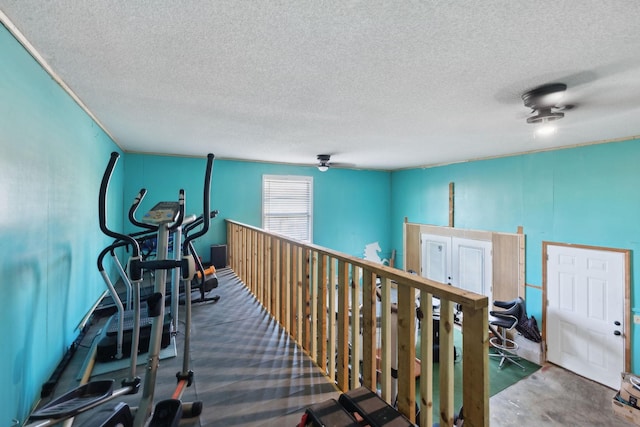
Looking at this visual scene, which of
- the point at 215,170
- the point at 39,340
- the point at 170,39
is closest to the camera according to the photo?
the point at 170,39

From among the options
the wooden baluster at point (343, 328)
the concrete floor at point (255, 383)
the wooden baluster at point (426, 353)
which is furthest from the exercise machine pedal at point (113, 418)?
the wooden baluster at point (426, 353)

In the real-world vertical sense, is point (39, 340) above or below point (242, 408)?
above

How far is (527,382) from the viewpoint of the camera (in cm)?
414

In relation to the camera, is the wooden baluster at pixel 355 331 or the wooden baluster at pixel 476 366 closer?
the wooden baluster at pixel 476 366

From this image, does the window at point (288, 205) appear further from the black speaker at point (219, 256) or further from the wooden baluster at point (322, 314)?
the wooden baluster at point (322, 314)

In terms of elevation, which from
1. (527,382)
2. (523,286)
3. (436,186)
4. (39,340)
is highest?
(436,186)

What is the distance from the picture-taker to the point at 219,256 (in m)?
4.89

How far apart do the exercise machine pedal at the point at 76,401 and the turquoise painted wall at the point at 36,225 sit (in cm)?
27

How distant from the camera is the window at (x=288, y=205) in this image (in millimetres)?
5570

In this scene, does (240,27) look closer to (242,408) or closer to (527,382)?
(242,408)

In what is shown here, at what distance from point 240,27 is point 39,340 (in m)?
2.10

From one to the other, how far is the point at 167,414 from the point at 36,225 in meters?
1.28

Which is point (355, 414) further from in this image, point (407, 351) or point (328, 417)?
point (407, 351)

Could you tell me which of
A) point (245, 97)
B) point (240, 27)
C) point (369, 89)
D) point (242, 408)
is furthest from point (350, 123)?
point (242, 408)
